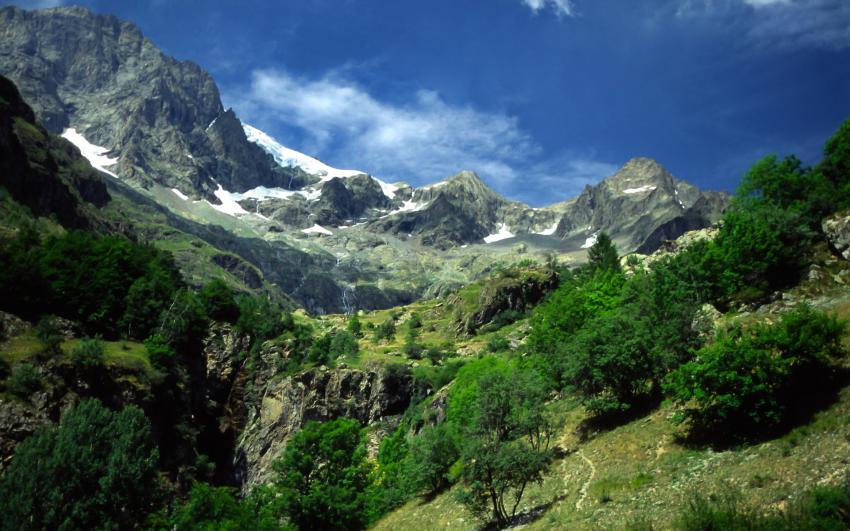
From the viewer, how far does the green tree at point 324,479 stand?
45094 mm

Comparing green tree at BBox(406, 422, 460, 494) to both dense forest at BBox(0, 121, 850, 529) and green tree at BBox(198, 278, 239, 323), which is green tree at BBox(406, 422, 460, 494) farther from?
green tree at BBox(198, 278, 239, 323)

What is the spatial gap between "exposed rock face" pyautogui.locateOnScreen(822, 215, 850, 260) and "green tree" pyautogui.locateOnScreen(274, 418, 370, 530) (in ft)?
147

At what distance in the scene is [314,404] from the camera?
278ft

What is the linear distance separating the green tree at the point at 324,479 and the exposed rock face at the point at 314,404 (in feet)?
112

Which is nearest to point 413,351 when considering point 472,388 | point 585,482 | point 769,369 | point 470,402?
point 472,388

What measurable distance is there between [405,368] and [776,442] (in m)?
66.8

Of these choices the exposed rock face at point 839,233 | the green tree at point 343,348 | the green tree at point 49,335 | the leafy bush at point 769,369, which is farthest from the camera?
the green tree at point 343,348

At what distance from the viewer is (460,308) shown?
437 ft

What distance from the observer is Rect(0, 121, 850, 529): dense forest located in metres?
28.3

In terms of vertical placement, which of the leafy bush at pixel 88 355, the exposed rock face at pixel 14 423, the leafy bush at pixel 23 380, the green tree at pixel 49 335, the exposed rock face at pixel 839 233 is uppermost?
the exposed rock face at pixel 839 233

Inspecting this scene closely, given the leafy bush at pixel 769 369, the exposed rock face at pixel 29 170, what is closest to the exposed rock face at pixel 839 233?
the leafy bush at pixel 769 369

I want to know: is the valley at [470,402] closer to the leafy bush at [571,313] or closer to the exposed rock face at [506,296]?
the leafy bush at [571,313]

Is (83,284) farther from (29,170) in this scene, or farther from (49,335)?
(29,170)

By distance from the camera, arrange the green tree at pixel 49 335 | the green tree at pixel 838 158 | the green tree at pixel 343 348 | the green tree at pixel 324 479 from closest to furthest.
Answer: the green tree at pixel 324 479 < the green tree at pixel 49 335 < the green tree at pixel 838 158 < the green tree at pixel 343 348
